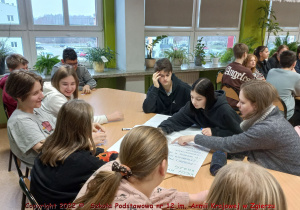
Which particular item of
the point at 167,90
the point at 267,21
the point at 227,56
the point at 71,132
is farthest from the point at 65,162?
the point at 267,21

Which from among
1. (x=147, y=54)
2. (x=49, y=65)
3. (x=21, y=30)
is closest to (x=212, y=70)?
(x=147, y=54)

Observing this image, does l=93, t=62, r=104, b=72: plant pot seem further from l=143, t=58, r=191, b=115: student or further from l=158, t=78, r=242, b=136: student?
l=158, t=78, r=242, b=136: student

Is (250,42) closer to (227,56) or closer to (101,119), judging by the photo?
(227,56)

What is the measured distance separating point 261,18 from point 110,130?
4846 mm

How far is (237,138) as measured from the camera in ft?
4.65

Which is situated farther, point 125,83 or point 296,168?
point 125,83

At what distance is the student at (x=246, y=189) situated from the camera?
0.70 m

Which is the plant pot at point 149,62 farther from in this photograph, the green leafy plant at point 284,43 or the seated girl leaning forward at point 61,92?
the green leafy plant at point 284,43

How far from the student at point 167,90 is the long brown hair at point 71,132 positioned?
116 cm

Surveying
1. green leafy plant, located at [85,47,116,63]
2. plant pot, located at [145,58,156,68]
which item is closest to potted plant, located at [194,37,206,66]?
plant pot, located at [145,58,156,68]

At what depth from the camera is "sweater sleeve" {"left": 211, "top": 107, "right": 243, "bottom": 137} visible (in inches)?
67.0

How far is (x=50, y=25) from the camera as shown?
380 centimetres

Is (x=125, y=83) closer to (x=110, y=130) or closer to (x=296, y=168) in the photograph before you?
(x=110, y=130)

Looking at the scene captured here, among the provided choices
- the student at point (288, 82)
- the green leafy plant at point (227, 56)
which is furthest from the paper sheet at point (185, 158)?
the green leafy plant at point (227, 56)
